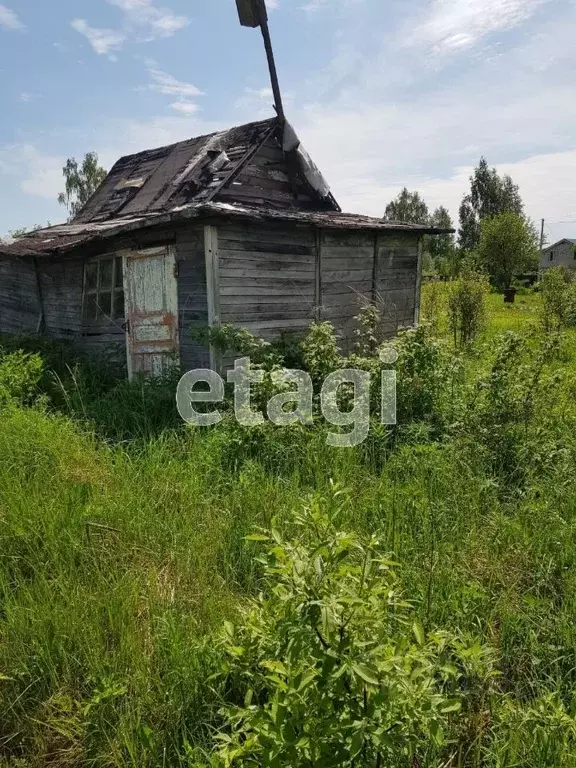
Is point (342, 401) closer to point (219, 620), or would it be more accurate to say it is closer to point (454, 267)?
point (219, 620)

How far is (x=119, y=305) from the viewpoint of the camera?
27.7 feet

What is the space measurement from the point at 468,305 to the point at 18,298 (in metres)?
9.25

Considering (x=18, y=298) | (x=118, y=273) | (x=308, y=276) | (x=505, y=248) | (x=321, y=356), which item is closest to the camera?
(x=321, y=356)

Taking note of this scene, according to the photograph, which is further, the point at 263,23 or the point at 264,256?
the point at 263,23

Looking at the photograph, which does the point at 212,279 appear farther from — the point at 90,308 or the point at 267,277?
the point at 90,308

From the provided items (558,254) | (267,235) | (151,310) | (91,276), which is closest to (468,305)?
(267,235)

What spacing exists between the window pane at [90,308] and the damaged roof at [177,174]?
5.54ft

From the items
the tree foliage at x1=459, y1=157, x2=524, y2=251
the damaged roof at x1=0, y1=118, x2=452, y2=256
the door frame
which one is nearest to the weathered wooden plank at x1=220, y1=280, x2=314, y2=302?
the door frame

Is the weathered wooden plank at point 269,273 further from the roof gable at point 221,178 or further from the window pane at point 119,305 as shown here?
the window pane at point 119,305

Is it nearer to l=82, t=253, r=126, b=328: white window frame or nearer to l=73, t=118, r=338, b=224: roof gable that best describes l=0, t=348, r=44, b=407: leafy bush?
l=82, t=253, r=126, b=328: white window frame

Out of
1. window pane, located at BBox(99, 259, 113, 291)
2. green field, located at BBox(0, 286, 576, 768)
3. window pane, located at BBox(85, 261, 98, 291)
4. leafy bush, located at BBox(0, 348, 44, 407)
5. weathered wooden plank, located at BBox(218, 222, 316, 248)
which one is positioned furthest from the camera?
window pane, located at BBox(85, 261, 98, 291)

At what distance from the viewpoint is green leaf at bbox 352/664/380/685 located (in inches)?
49.1

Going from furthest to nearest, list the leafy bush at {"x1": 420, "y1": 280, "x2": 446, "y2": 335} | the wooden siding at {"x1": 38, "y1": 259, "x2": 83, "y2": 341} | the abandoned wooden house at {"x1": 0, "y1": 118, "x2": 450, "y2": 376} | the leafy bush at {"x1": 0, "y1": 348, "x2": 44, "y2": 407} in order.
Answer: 1. the leafy bush at {"x1": 420, "y1": 280, "x2": 446, "y2": 335}
2. the wooden siding at {"x1": 38, "y1": 259, "x2": 83, "y2": 341}
3. the abandoned wooden house at {"x1": 0, "y1": 118, "x2": 450, "y2": 376}
4. the leafy bush at {"x1": 0, "y1": 348, "x2": 44, "y2": 407}

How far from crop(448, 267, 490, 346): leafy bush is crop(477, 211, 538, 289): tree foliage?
21672 mm
